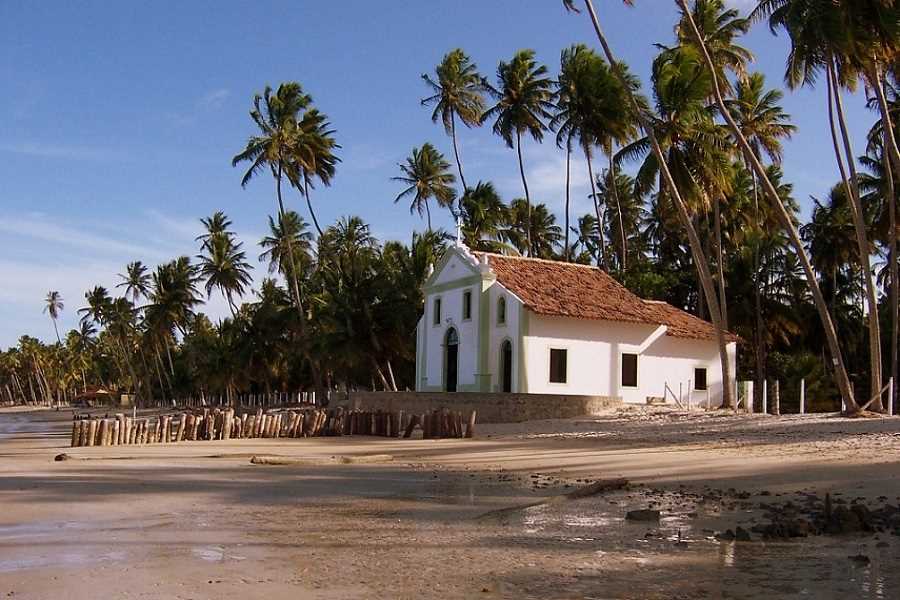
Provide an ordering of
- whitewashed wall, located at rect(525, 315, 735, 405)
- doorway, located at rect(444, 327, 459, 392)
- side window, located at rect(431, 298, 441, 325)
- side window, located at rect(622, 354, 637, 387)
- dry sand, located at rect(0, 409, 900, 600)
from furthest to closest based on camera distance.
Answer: side window, located at rect(431, 298, 441, 325)
doorway, located at rect(444, 327, 459, 392)
side window, located at rect(622, 354, 637, 387)
whitewashed wall, located at rect(525, 315, 735, 405)
dry sand, located at rect(0, 409, 900, 600)

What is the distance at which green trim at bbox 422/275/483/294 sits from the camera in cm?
3422

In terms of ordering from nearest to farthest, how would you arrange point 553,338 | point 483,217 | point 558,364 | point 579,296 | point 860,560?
point 860,560 → point 553,338 → point 558,364 → point 579,296 → point 483,217

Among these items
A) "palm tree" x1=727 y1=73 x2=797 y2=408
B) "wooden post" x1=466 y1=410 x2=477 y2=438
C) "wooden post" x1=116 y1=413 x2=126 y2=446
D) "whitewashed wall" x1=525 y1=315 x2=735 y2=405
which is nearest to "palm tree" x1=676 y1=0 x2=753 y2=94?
"palm tree" x1=727 y1=73 x2=797 y2=408

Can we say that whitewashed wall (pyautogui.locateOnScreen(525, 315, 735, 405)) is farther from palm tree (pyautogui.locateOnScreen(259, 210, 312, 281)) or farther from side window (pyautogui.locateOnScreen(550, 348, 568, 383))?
palm tree (pyautogui.locateOnScreen(259, 210, 312, 281))

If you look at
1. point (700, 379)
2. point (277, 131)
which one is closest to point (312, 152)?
point (277, 131)

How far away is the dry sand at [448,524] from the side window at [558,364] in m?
11.7

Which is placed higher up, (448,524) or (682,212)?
(682,212)

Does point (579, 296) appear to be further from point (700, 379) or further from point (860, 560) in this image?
point (860, 560)

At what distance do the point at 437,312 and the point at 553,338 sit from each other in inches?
244

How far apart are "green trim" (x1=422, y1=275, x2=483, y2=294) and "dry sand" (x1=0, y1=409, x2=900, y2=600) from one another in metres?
14.0

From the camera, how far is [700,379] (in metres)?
35.7

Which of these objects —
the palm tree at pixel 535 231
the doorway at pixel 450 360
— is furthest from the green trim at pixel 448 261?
the palm tree at pixel 535 231

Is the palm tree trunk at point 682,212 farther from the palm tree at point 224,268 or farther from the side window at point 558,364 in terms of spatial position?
the palm tree at point 224,268

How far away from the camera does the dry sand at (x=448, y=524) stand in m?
7.32
